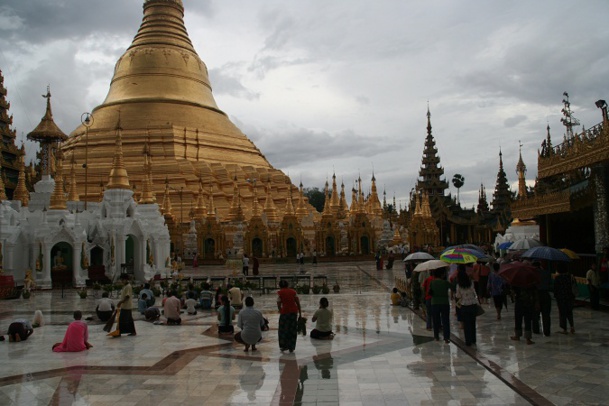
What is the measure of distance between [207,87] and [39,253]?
32590mm

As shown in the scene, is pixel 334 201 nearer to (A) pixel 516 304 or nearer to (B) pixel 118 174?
(B) pixel 118 174

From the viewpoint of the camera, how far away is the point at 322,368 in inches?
351

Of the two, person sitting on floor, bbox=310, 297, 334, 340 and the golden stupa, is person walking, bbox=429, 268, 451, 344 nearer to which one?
person sitting on floor, bbox=310, 297, 334, 340

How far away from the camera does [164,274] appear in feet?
90.4

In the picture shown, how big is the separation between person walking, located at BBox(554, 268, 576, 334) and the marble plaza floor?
1.05ft

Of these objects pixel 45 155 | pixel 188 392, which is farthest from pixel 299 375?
pixel 45 155

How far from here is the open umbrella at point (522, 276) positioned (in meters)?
10.5

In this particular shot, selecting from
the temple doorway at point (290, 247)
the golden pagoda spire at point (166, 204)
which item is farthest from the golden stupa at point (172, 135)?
the temple doorway at point (290, 247)

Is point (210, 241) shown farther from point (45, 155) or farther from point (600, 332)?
point (600, 332)

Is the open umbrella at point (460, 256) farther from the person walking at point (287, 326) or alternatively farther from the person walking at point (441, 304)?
the person walking at point (287, 326)

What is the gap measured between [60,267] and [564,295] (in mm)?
18662

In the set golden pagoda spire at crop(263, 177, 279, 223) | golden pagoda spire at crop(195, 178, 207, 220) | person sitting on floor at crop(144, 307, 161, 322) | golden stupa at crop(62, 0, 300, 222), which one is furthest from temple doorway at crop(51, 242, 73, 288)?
golden pagoda spire at crop(263, 177, 279, 223)

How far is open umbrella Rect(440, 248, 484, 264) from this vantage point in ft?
42.6

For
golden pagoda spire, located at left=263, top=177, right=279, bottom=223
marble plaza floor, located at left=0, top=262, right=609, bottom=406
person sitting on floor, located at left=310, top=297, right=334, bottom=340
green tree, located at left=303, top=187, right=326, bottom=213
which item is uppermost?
green tree, located at left=303, top=187, right=326, bottom=213
